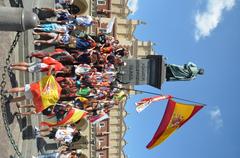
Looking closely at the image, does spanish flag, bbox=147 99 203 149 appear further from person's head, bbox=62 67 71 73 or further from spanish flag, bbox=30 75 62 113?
spanish flag, bbox=30 75 62 113

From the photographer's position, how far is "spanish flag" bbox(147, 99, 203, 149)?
909 inches

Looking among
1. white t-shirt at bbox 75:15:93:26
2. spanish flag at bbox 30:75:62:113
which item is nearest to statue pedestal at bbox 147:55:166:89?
white t-shirt at bbox 75:15:93:26

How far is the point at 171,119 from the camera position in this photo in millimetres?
23078

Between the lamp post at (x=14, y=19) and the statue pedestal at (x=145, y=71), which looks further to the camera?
the statue pedestal at (x=145, y=71)

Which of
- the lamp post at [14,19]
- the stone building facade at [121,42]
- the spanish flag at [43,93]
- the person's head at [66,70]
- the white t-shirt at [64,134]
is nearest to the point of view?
the lamp post at [14,19]

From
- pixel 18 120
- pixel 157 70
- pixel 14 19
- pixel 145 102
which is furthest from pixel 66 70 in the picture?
pixel 157 70

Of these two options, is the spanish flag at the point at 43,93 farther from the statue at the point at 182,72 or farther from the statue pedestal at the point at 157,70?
the statue at the point at 182,72

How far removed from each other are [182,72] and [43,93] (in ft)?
52.6

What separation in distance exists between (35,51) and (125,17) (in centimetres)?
2860

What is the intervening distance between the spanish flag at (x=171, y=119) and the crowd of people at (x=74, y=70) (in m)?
3.79

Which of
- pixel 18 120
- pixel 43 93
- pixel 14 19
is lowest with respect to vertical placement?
pixel 18 120

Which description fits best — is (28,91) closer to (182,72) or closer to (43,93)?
(43,93)

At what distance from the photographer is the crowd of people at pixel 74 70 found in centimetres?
2364

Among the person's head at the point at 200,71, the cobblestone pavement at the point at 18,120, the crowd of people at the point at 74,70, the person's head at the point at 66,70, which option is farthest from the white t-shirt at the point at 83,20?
the person's head at the point at 200,71
